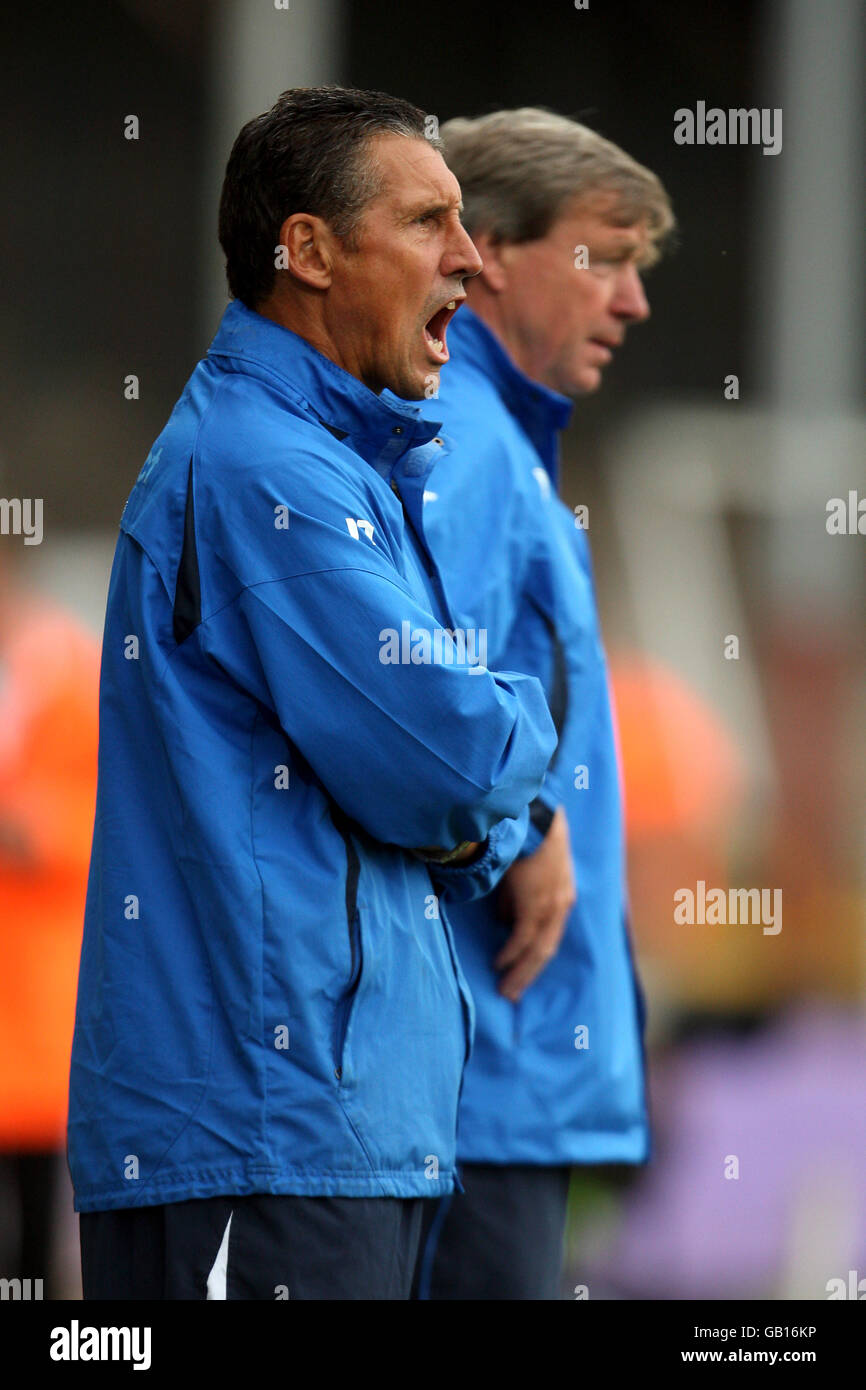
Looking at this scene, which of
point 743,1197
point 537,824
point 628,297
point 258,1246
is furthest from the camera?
point 743,1197

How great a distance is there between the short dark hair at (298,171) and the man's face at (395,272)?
17 mm

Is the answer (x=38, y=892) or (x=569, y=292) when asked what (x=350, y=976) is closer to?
(x=569, y=292)

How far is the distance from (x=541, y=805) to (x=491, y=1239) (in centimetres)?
55

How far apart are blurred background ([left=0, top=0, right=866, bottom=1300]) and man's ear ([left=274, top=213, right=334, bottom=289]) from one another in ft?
6.33

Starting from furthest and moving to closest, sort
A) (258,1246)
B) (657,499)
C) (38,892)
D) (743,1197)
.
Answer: (657,499), (743,1197), (38,892), (258,1246)

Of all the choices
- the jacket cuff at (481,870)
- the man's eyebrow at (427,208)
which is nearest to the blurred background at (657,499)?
the jacket cuff at (481,870)

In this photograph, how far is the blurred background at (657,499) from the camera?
393 cm

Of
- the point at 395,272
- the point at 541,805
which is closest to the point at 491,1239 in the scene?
the point at 541,805

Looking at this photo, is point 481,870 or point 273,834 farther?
point 481,870

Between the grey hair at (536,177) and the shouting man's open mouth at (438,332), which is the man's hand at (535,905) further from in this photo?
the grey hair at (536,177)

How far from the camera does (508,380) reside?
2.57 metres

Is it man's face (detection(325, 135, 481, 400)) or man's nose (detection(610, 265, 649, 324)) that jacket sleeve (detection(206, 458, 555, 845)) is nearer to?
man's face (detection(325, 135, 481, 400))

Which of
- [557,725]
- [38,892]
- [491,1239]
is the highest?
[557,725]

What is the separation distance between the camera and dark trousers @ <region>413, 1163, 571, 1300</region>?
2.33m
